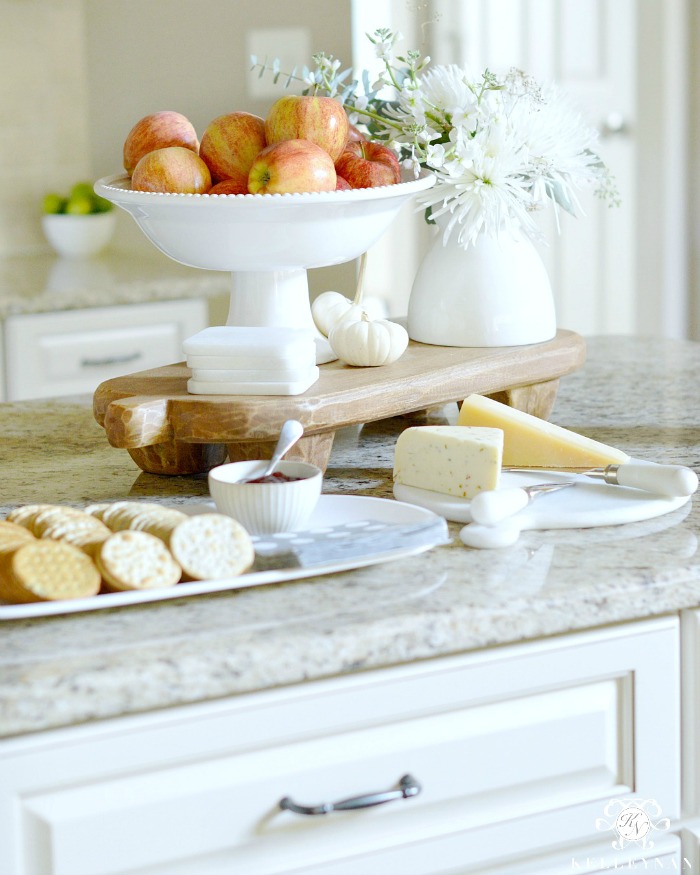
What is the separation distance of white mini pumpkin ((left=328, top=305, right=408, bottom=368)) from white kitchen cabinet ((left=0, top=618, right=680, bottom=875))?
426 mm

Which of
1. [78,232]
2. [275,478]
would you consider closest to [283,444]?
[275,478]

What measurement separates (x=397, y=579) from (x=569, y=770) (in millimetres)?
200

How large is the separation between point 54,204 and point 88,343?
31.0 inches

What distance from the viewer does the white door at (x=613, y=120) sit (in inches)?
155

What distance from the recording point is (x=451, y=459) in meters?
1.06

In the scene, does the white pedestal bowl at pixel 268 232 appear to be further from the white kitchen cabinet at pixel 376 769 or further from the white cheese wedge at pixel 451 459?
the white kitchen cabinet at pixel 376 769

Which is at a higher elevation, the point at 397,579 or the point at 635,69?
the point at 635,69

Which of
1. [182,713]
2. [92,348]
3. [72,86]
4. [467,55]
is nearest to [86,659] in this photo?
[182,713]

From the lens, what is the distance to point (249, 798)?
2.71 ft

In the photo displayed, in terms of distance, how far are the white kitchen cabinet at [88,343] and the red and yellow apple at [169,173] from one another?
1.58 metres

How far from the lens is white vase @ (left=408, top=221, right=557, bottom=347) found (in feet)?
4.38

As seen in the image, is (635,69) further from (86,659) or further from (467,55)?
(86,659)

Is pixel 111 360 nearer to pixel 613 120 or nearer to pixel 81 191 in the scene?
pixel 81 191

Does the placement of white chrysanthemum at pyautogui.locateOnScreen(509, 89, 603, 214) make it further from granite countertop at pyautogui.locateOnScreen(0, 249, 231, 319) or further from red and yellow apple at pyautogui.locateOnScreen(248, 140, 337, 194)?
granite countertop at pyautogui.locateOnScreen(0, 249, 231, 319)
